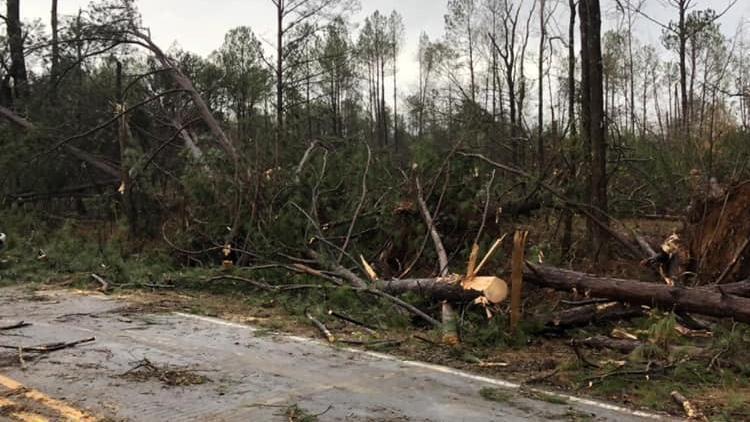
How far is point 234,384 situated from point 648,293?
3.94 m

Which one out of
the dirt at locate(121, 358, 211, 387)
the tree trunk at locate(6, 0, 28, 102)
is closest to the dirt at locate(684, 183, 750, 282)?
the dirt at locate(121, 358, 211, 387)

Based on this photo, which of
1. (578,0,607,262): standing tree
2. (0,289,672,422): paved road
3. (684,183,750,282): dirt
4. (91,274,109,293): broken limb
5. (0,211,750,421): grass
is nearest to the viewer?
(0,289,672,422): paved road

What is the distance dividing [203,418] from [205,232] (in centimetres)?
799

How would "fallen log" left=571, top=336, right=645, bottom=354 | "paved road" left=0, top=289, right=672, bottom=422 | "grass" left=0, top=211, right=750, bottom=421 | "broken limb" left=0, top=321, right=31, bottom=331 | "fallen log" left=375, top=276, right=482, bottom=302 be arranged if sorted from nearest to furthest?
1. "paved road" left=0, top=289, right=672, bottom=422
2. "grass" left=0, top=211, right=750, bottom=421
3. "fallen log" left=571, top=336, right=645, bottom=354
4. "broken limb" left=0, top=321, right=31, bottom=331
5. "fallen log" left=375, top=276, right=482, bottom=302

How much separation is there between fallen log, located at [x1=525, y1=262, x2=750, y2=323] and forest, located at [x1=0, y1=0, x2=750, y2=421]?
2cm

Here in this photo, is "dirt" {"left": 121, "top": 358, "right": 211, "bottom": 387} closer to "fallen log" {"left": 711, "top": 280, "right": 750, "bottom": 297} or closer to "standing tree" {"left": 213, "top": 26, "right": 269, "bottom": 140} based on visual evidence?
"fallen log" {"left": 711, "top": 280, "right": 750, "bottom": 297}

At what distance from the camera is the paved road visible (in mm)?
4527

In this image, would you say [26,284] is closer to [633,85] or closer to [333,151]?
[333,151]

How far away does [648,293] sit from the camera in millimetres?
6484

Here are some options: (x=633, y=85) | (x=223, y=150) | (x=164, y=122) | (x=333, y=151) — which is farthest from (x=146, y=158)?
(x=633, y=85)

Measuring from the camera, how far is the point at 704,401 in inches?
191

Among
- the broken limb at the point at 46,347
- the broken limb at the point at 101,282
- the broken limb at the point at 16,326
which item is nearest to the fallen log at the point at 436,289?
the broken limb at the point at 46,347

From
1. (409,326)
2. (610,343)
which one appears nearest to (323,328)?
(409,326)

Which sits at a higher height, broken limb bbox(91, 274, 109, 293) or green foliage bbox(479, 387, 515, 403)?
broken limb bbox(91, 274, 109, 293)
